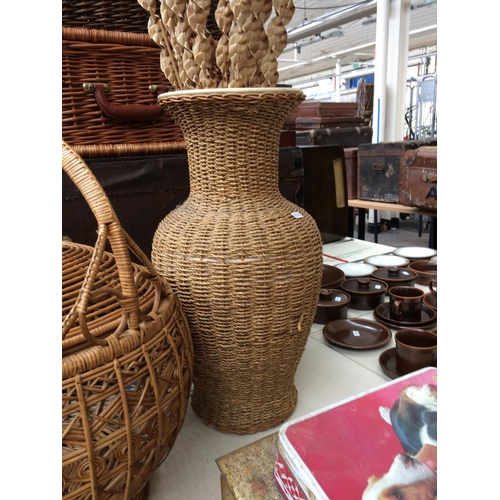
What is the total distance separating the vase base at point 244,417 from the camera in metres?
0.69

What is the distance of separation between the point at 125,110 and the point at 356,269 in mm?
800

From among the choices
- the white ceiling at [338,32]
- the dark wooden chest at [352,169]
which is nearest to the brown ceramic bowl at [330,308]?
the dark wooden chest at [352,169]

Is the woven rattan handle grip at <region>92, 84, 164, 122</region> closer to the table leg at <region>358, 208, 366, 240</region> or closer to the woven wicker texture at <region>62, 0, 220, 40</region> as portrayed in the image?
the woven wicker texture at <region>62, 0, 220, 40</region>

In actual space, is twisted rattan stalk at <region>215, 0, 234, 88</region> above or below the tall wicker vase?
above

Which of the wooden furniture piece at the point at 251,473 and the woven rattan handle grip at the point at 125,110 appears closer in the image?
the wooden furniture piece at the point at 251,473

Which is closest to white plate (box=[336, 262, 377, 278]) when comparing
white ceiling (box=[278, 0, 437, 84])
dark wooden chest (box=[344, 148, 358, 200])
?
dark wooden chest (box=[344, 148, 358, 200])

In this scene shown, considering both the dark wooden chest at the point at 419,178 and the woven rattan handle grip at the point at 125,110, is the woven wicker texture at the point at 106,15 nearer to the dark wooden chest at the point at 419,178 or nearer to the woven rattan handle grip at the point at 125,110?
the woven rattan handle grip at the point at 125,110

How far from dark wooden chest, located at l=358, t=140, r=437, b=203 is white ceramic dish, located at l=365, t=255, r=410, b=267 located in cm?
81

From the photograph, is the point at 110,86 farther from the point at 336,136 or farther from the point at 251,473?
the point at 336,136

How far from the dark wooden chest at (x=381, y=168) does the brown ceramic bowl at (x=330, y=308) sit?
48.9 inches

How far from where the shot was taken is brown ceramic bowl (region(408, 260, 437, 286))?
1.20m

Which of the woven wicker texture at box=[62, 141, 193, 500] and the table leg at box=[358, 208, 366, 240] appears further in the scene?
the table leg at box=[358, 208, 366, 240]
